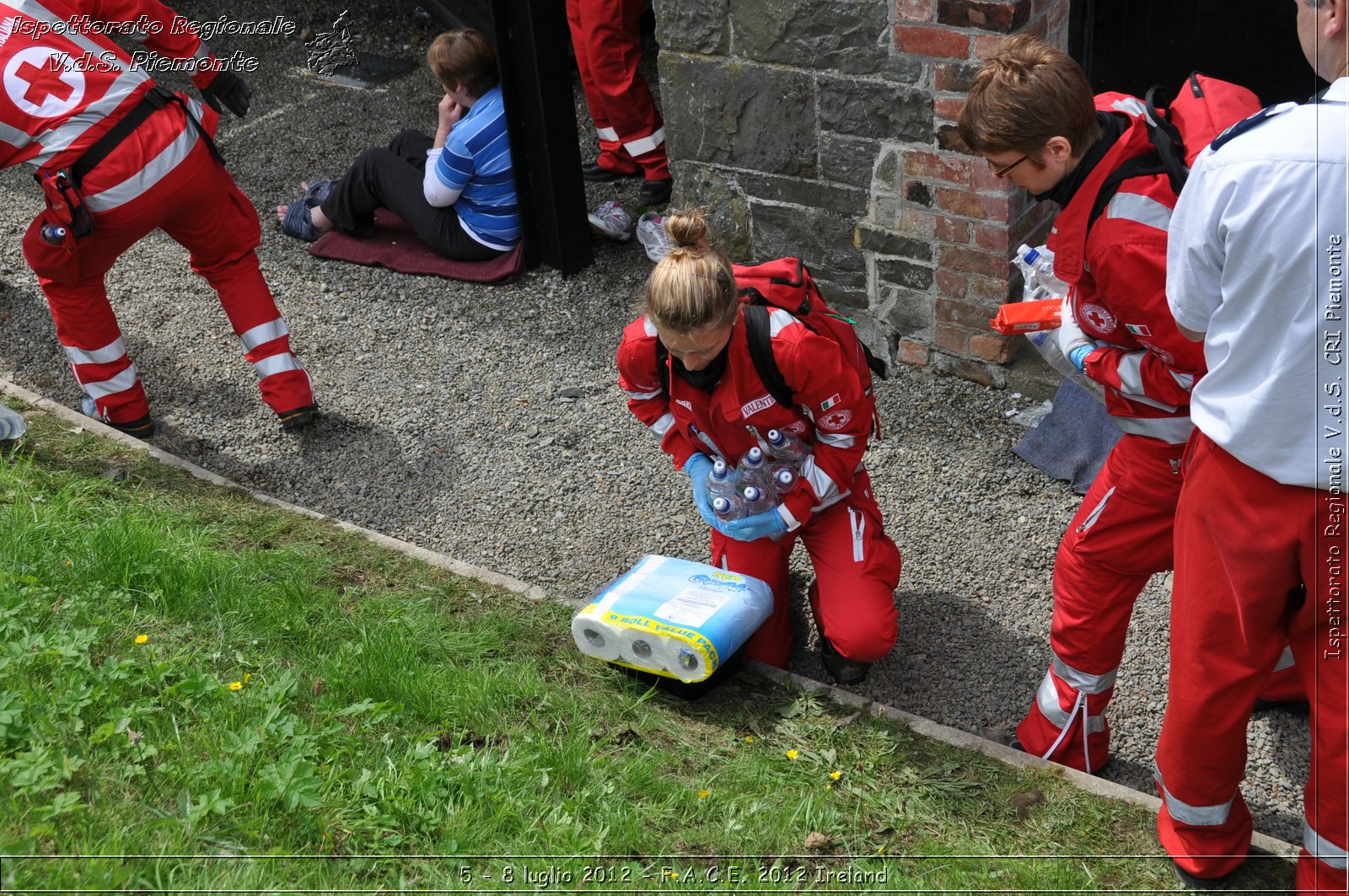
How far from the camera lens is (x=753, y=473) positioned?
11.2ft

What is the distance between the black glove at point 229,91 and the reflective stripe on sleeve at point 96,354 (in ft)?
3.57

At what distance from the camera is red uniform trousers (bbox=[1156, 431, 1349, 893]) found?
2066mm

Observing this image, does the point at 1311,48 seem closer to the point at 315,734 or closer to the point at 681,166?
the point at 315,734

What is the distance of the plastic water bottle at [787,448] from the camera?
3352 mm

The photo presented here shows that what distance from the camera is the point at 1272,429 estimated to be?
6.64 ft

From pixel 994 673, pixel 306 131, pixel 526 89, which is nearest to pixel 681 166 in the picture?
pixel 526 89

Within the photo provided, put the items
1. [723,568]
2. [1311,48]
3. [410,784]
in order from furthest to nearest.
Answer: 1. [723,568]
2. [410,784]
3. [1311,48]

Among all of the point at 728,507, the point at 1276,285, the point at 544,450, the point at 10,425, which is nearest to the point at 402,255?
the point at 544,450

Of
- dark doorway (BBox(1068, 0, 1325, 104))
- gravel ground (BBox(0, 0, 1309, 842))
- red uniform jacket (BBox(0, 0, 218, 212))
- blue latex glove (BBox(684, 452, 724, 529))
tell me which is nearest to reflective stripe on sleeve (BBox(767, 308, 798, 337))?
blue latex glove (BBox(684, 452, 724, 529))

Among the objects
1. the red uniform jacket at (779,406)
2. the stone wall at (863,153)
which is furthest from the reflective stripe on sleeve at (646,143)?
the red uniform jacket at (779,406)

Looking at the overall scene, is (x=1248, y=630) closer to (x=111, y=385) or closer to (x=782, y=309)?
(x=782, y=309)

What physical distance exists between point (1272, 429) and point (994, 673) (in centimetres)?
170

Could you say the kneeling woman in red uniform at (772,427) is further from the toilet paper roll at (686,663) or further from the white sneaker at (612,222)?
the white sneaker at (612,222)

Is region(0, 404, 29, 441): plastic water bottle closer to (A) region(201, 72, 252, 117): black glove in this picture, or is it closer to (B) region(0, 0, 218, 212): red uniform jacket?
(B) region(0, 0, 218, 212): red uniform jacket
